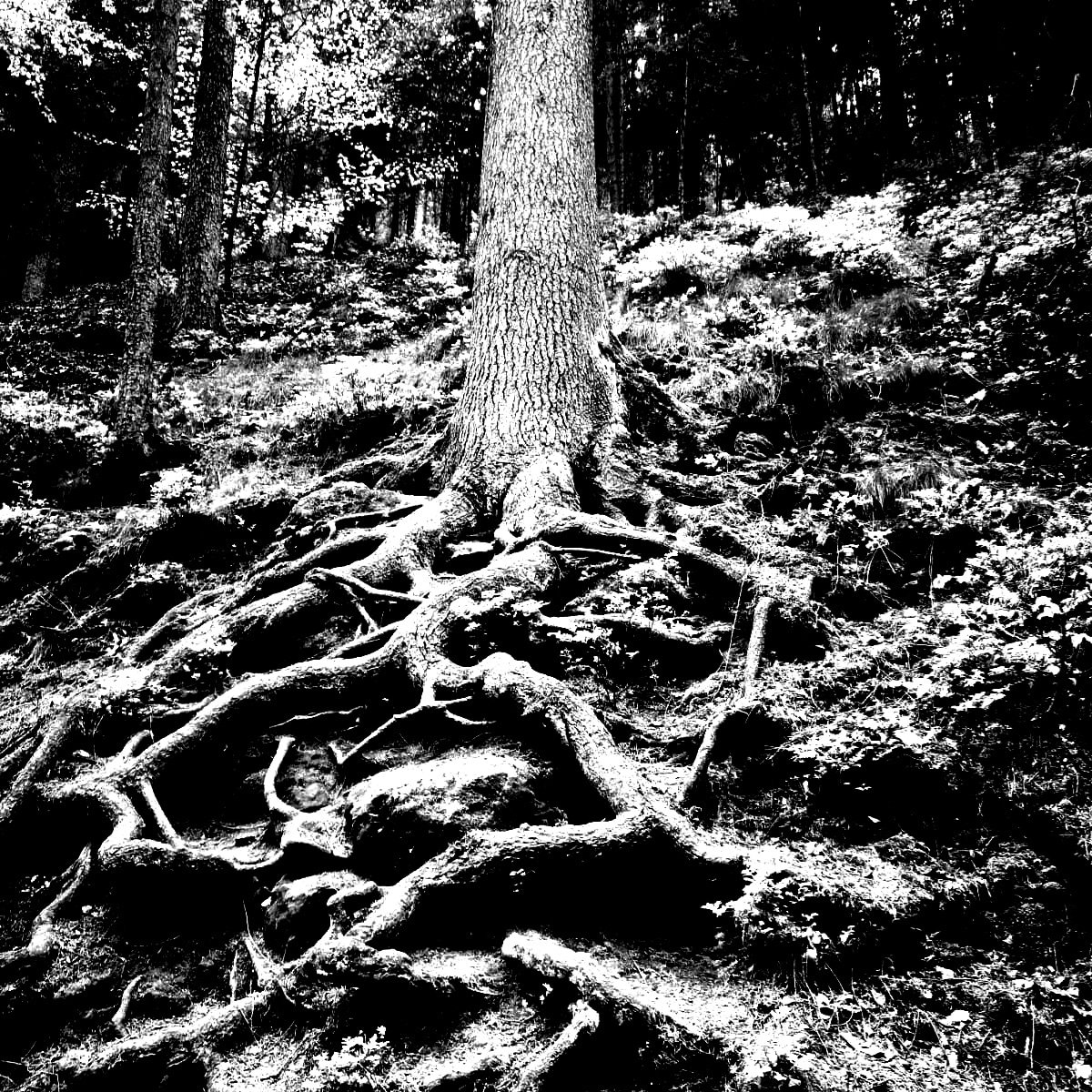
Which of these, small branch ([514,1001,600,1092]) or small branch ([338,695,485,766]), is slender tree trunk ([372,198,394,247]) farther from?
small branch ([514,1001,600,1092])

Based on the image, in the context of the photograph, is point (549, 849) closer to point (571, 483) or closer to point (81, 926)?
point (81, 926)

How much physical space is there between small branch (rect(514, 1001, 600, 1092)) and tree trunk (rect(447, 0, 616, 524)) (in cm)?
340

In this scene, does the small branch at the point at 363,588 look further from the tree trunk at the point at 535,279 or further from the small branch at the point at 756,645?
the small branch at the point at 756,645

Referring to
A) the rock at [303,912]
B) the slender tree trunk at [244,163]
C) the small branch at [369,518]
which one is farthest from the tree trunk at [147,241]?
the rock at [303,912]

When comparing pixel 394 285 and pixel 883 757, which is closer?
pixel 883 757

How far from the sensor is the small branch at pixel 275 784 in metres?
3.64

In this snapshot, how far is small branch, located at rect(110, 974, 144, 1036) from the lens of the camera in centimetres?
291

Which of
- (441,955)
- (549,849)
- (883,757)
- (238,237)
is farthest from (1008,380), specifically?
(238,237)

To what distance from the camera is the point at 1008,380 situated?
595 centimetres

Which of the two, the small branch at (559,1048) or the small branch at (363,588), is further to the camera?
the small branch at (363,588)

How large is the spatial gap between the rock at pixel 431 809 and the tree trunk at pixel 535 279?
228cm

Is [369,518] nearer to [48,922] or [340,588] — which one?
[340,588]

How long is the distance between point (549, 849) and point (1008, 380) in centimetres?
558

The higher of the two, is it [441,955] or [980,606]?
[980,606]
